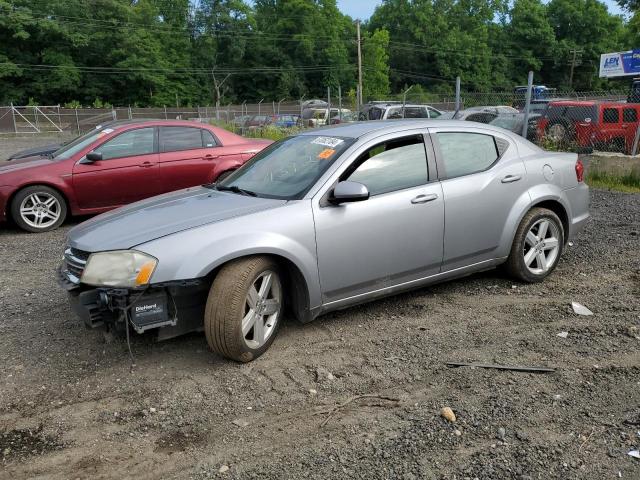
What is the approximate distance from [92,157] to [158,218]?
4.43 meters

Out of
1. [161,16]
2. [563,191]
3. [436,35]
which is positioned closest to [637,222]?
[563,191]

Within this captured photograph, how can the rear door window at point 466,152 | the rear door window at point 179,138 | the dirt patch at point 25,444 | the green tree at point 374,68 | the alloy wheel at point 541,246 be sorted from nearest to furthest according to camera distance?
the dirt patch at point 25,444 → the rear door window at point 466,152 → the alloy wheel at point 541,246 → the rear door window at point 179,138 → the green tree at point 374,68

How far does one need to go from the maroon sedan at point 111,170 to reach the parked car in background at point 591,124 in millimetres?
8344

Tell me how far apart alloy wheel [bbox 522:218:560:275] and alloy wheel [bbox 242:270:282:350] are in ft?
7.85

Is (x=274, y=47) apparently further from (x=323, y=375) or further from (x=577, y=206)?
(x=323, y=375)

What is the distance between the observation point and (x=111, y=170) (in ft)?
25.5

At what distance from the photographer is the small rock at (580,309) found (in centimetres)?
441

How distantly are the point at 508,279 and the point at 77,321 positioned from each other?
373 cm

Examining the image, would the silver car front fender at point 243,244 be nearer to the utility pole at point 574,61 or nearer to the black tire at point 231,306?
the black tire at point 231,306

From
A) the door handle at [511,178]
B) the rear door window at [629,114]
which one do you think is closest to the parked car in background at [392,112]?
the rear door window at [629,114]

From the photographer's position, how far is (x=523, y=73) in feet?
281

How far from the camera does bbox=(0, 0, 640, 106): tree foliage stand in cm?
5844

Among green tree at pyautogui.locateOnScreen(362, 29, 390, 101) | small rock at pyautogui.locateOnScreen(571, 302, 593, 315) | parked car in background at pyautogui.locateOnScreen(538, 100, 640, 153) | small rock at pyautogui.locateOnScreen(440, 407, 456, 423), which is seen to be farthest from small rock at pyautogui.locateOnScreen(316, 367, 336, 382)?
green tree at pyautogui.locateOnScreen(362, 29, 390, 101)

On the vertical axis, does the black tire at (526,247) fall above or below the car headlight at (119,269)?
below
